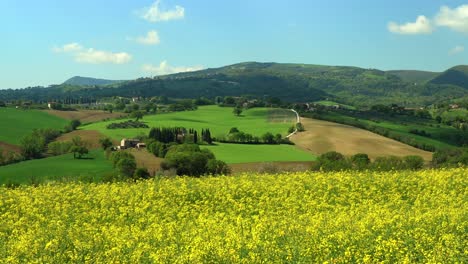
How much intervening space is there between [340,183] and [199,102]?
584 ft

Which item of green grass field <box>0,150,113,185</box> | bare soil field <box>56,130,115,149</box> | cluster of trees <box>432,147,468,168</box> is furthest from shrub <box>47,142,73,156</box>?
cluster of trees <box>432,147,468,168</box>

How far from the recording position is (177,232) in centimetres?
1423

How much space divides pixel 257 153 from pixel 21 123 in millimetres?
80120

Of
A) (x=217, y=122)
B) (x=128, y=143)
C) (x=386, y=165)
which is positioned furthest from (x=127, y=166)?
(x=217, y=122)

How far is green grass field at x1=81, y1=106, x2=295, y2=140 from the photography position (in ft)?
379

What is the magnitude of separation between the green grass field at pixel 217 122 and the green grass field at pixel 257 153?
16.7 m

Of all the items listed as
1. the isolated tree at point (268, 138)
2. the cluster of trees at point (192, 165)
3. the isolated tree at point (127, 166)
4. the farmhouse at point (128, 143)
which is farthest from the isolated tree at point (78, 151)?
the isolated tree at point (268, 138)

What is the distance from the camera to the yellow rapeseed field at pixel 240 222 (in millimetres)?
11742

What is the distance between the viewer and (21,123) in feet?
438

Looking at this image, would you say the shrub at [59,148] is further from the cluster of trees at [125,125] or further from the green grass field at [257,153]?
the green grass field at [257,153]

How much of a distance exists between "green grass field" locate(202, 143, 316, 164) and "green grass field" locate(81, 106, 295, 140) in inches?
659

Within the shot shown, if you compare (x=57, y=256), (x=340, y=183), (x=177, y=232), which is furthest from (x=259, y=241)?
(x=340, y=183)

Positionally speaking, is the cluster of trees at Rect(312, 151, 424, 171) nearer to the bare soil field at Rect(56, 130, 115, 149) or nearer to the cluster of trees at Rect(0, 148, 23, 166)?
the bare soil field at Rect(56, 130, 115, 149)

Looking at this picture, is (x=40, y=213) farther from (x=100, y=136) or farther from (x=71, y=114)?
(x=71, y=114)
